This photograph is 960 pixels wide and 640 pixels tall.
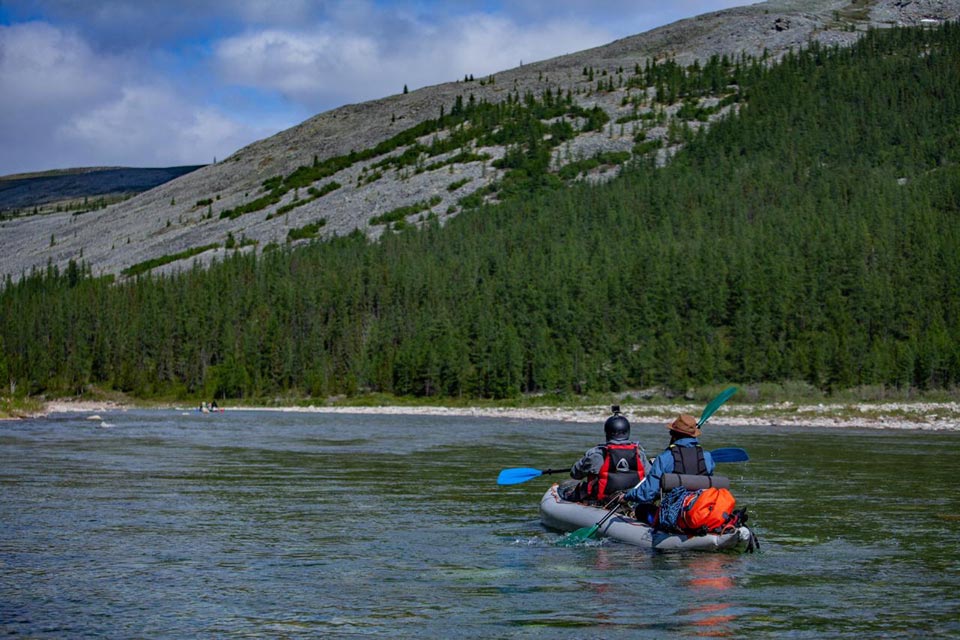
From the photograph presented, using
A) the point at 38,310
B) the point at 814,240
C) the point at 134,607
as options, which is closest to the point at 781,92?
the point at 814,240

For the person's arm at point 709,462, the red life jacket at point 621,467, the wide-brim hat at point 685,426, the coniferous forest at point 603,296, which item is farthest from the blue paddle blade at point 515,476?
the coniferous forest at point 603,296

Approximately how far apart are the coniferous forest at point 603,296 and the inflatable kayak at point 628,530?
218 ft

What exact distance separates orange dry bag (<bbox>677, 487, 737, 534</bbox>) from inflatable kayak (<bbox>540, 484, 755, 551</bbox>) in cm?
16

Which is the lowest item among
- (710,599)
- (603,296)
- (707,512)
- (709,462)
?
(710,599)

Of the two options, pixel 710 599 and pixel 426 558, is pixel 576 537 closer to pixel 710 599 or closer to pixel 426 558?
pixel 426 558

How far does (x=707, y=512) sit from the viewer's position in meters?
15.5

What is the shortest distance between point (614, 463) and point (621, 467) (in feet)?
0.49

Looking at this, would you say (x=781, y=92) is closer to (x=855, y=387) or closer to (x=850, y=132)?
(x=850, y=132)

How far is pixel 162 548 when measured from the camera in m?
16.6

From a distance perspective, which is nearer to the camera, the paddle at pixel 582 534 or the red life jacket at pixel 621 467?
the paddle at pixel 582 534

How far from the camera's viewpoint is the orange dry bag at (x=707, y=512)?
51.0 ft

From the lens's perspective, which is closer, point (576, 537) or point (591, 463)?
point (576, 537)

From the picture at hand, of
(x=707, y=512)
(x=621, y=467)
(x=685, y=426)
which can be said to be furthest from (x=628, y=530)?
(x=685, y=426)

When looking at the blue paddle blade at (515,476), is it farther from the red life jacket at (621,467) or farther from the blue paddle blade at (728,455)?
the blue paddle blade at (728,455)
